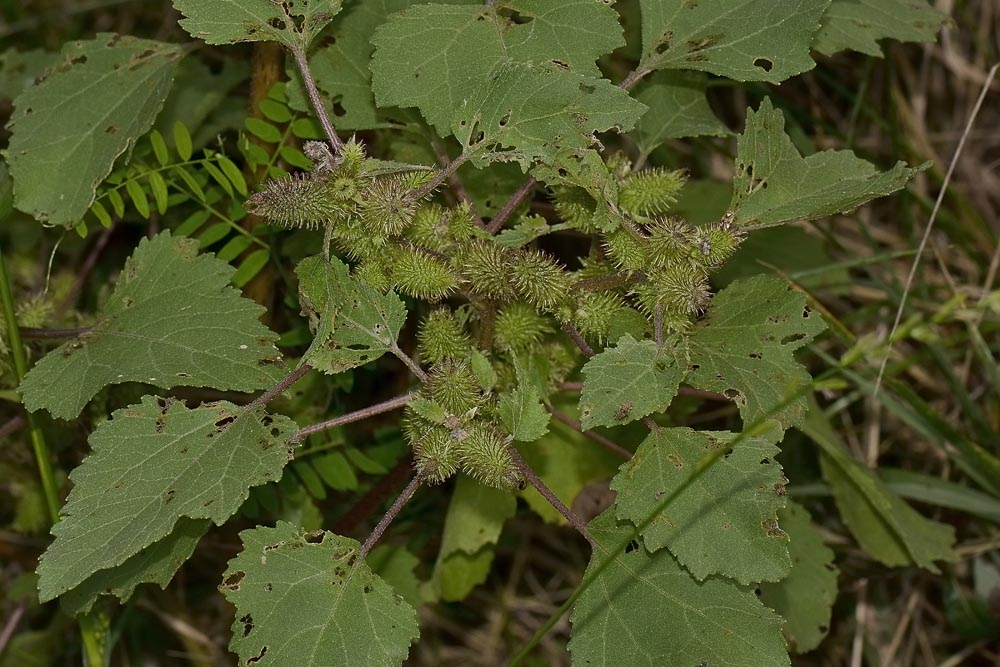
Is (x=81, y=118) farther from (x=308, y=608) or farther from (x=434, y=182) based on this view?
(x=308, y=608)

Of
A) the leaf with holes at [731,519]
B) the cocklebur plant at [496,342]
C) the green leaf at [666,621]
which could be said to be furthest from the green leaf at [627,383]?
the green leaf at [666,621]

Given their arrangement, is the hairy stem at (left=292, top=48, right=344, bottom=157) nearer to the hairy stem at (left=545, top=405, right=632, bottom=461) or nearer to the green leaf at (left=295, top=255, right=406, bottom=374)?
the green leaf at (left=295, top=255, right=406, bottom=374)

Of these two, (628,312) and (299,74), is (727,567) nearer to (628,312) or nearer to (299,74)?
(628,312)

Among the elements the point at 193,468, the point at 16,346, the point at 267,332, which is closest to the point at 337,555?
the point at 193,468

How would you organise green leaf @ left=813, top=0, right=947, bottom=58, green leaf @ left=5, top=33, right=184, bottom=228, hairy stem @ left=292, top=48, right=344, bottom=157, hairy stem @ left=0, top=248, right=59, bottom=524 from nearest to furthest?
hairy stem @ left=292, top=48, right=344, bottom=157
hairy stem @ left=0, top=248, right=59, bottom=524
green leaf @ left=5, top=33, right=184, bottom=228
green leaf @ left=813, top=0, right=947, bottom=58

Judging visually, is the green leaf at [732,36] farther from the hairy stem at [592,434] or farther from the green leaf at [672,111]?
the hairy stem at [592,434]

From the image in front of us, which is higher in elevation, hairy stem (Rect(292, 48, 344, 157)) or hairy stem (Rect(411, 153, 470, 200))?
hairy stem (Rect(292, 48, 344, 157))

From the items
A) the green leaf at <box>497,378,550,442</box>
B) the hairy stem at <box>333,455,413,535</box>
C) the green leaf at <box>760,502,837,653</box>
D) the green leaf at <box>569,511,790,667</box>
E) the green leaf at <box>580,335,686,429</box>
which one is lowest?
the green leaf at <box>760,502,837,653</box>

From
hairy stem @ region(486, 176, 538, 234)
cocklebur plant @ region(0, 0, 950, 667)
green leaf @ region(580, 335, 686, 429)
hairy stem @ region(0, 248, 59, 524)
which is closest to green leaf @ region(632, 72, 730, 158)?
cocklebur plant @ region(0, 0, 950, 667)
